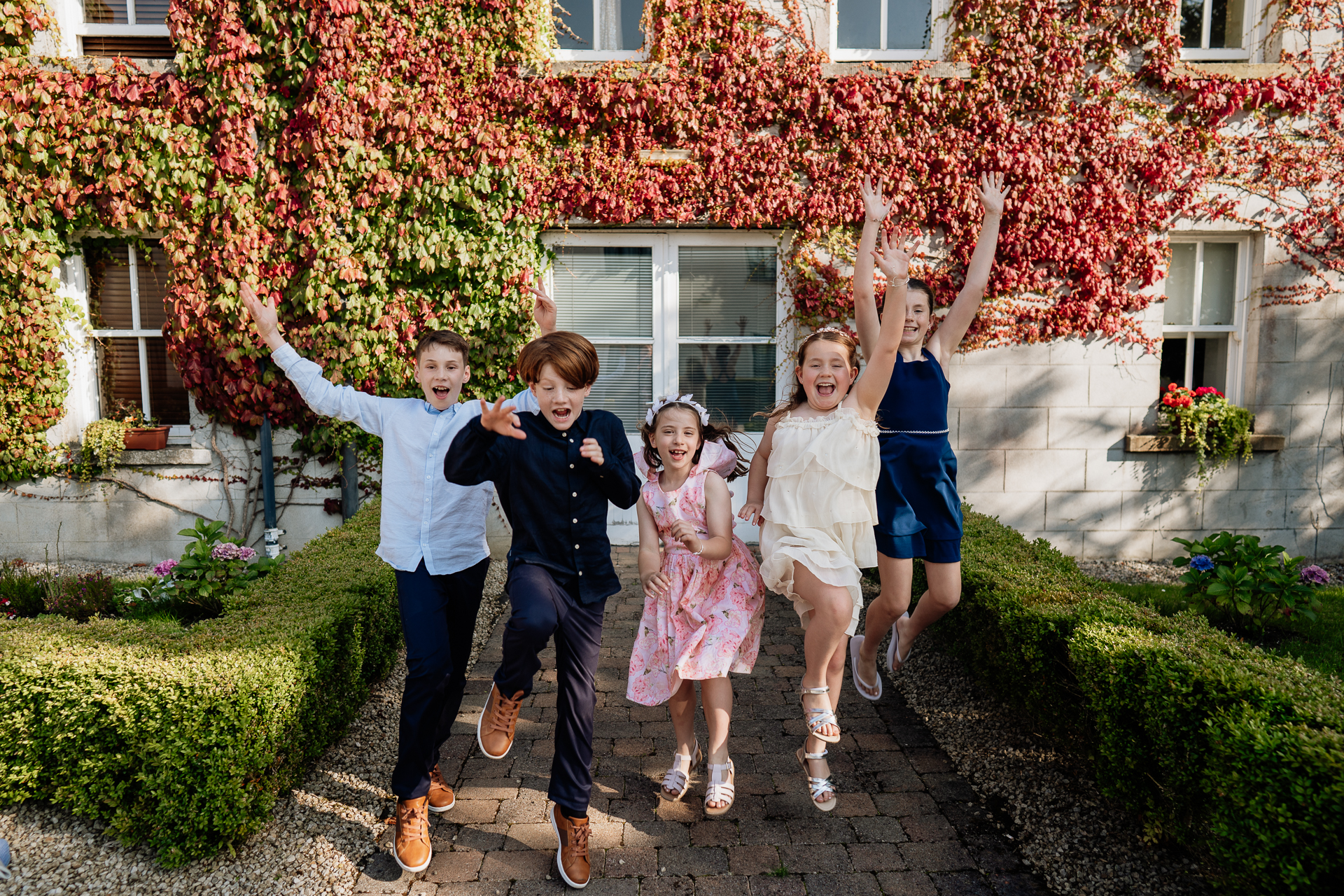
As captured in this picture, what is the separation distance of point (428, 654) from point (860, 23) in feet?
20.8

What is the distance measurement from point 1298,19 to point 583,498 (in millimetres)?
7508

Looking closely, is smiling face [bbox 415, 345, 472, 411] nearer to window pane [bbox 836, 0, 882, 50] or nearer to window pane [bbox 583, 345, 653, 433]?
window pane [bbox 583, 345, 653, 433]

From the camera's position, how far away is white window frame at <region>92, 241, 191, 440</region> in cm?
676

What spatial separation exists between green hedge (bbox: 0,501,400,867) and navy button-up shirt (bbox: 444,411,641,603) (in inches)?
39.5

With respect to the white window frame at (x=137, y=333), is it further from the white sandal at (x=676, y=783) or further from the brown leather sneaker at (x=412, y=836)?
the white sandal at (x=676, y=783)

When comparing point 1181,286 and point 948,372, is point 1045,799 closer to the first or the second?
point 948,372

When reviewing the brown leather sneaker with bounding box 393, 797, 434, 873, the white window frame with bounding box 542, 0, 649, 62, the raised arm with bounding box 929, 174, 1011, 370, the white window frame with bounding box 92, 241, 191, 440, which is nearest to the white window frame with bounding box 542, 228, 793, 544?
the white window frame with bounding box 542, 0, 649, 62

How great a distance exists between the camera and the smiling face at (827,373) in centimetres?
301

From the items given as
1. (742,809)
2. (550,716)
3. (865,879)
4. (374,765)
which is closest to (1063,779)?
(865,879)

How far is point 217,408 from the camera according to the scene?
21.8ft

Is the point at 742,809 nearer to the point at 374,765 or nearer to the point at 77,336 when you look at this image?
the point at 374,765

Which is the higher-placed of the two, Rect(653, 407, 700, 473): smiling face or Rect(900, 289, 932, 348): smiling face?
Rect(900, 289, 932, 348): smiling face

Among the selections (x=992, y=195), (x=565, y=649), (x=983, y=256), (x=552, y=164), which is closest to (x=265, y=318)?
(x=565, y=649)

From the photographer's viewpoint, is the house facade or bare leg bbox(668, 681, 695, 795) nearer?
bare leg bbox(668, 681, 695, 795)
